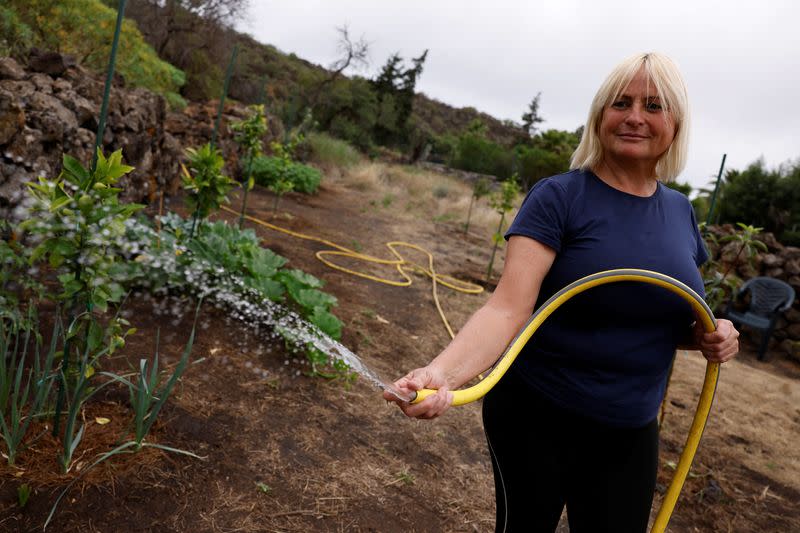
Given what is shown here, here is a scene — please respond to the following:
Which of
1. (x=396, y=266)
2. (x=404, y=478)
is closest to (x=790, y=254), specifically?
(x=396, y=266)

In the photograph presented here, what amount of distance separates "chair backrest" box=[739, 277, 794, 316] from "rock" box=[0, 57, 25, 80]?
821cm

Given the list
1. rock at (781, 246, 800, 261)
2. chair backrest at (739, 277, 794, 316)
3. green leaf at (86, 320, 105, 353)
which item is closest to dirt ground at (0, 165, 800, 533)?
green leaf at (86, 320, 105, 353)

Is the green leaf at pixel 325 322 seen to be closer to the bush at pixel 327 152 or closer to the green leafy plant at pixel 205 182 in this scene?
the green leafy plant at pixel 205 182

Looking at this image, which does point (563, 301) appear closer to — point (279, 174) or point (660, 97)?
point (660, 97)

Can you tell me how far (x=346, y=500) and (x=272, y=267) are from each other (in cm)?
180

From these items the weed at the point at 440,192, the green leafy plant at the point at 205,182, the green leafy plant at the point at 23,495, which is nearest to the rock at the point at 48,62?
the green leafy plant at the point at 205,182

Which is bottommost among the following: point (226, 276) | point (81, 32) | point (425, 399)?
point (226, 276)

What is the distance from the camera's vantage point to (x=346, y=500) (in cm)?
216

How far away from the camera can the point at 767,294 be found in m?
7.45

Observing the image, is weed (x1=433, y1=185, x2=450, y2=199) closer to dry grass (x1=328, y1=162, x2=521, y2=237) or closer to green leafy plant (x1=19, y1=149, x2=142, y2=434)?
dry grass (x1=328, y1=162, x2=521, y2=237)

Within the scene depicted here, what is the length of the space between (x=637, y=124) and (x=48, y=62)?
164 inches

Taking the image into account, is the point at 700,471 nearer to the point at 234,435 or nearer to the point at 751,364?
the point at 234,435

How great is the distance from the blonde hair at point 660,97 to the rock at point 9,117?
120 inches

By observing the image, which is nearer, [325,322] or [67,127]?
[325,322]
